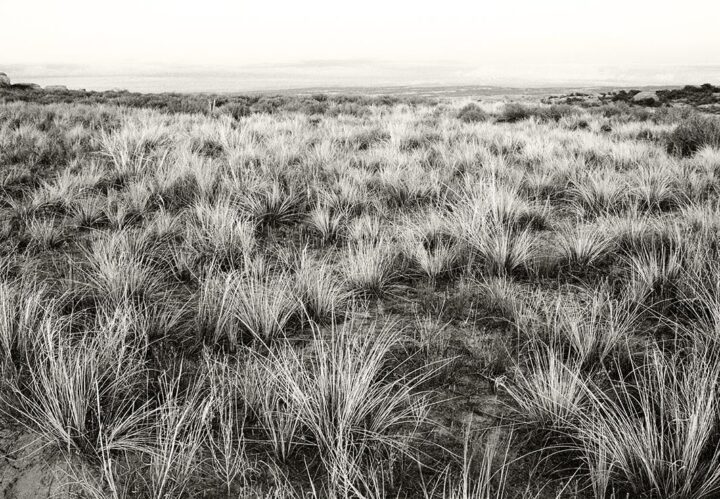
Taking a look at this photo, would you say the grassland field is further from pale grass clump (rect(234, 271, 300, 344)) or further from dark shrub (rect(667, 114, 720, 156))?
dark shrub (rect(667, 114, 720, 156))

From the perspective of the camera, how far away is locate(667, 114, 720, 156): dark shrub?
9.15 meters

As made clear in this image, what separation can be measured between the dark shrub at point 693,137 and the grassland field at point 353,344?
348cm

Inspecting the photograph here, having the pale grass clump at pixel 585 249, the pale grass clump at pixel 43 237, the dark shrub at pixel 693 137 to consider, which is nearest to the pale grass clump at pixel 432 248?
the pale grass clump at pixel 585 249

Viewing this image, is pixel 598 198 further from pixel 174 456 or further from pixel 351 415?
pixel 174 456

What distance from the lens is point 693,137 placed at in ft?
31.0

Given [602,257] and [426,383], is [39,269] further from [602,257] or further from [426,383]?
[602,257]

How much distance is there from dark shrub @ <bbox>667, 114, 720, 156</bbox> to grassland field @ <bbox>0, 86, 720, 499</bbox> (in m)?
3.48

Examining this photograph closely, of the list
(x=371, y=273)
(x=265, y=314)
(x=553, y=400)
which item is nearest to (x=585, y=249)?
(x=371, y=273)

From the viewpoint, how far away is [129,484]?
166 centimetres

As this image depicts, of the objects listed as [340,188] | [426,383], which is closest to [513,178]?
[340,188]

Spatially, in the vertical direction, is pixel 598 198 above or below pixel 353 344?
above

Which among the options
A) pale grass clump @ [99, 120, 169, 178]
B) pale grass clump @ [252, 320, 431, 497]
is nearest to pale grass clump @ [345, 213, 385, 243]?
pale grass clump @ [252, 320, 431, 497]

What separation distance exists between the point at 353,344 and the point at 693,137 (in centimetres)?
1040

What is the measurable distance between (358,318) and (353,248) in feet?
4.16
